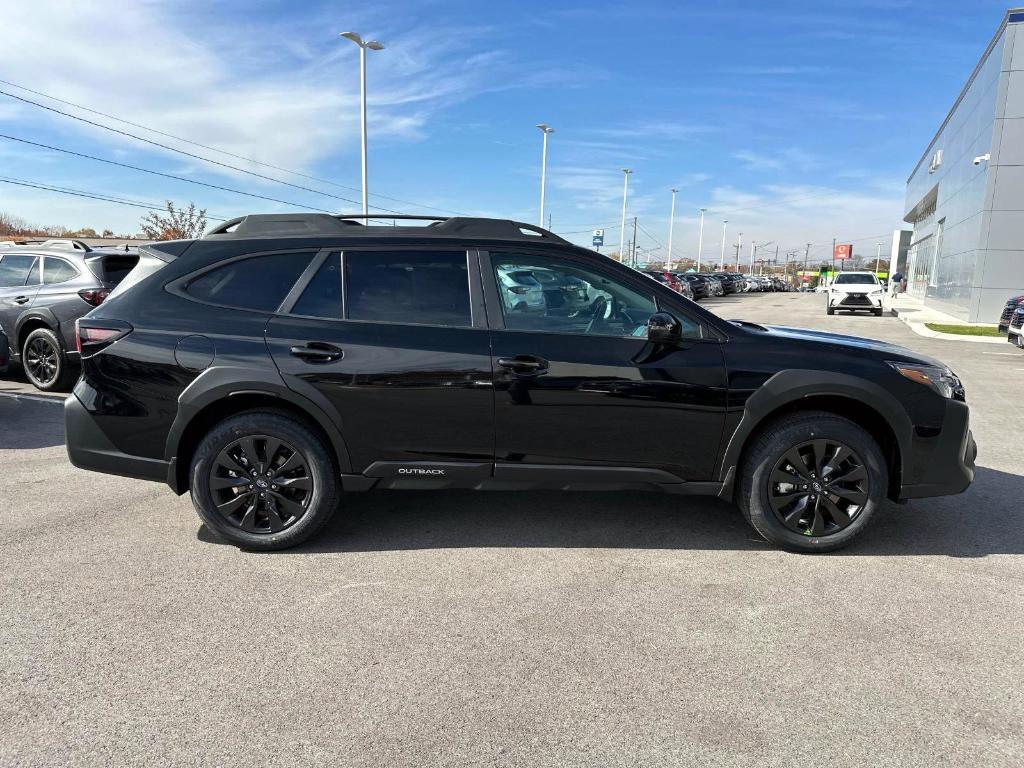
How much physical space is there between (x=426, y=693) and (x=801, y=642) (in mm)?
1602

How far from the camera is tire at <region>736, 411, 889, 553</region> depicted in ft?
12.8

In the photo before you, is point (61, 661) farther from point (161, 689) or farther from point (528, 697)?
point (528, 697)

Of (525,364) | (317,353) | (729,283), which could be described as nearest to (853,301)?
(729,283)

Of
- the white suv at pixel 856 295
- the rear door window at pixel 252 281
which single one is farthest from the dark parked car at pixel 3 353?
the white suv at pixel 856 295

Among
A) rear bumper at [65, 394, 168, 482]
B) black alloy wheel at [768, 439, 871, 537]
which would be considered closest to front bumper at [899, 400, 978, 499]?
black alloy wheel at [768, 439, 871, 537]

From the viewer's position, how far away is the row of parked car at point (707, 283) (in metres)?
32.8

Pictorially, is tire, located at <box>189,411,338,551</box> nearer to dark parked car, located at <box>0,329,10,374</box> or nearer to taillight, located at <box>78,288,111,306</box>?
dark parked car, located at <box>0,329,10,374</box>

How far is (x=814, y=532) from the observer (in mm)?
3969

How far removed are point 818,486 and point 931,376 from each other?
88 cm

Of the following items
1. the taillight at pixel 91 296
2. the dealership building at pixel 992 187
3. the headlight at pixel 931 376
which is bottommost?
the headlight at pixel 931 376

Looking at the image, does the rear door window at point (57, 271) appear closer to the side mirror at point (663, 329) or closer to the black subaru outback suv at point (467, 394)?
the black subaru outback suv at point (467, 394)

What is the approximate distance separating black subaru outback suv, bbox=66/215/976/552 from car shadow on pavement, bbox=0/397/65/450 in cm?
289

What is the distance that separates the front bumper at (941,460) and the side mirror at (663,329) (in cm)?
143

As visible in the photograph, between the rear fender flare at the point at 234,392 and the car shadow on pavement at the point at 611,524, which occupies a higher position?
the rear fender flare at the point at 234,392
